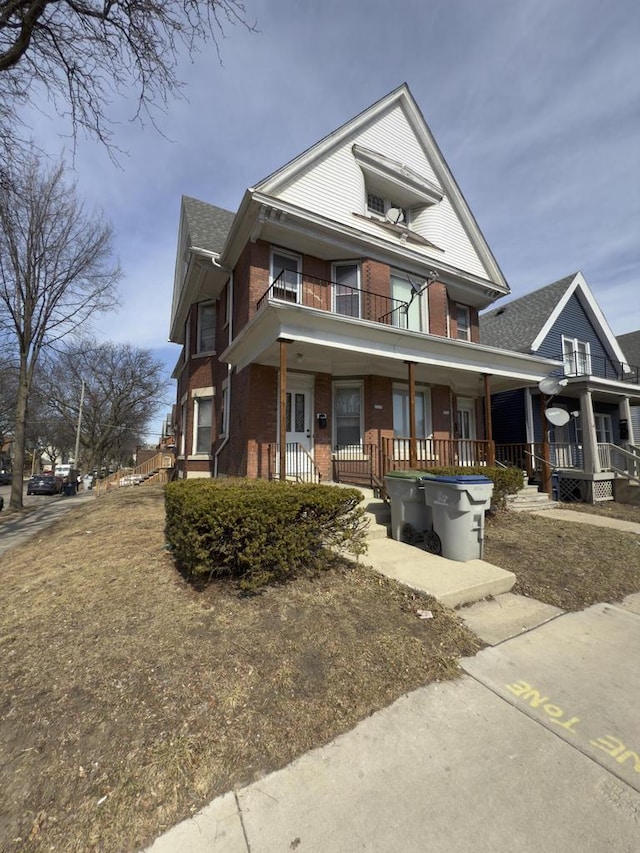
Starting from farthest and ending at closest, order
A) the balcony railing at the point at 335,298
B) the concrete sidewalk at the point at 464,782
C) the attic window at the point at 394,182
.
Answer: the attic window at the point at 394,182
the balcony railing at the point at 335,298
the concrete sidewalk at the point at 464,782

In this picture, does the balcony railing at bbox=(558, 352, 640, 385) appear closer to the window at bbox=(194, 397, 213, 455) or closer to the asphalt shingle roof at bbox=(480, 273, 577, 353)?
the asphalt shingle roof at bbox=(480, 273, 577, 353)

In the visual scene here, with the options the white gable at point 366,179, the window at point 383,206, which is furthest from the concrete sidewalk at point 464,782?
the window at point 383,206

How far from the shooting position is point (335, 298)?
1109 cm

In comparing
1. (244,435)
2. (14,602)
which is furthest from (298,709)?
(244,435)

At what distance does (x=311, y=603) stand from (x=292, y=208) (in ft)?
31.2

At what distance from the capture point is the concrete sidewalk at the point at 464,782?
1.72 metres

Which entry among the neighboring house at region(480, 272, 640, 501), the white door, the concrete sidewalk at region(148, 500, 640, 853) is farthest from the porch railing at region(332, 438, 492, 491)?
the concrete sidewalk at region(148, 500, 640, 853)

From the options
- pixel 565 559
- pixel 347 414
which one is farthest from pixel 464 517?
pixel 347 414

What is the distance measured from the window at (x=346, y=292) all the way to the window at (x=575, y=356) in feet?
38.1

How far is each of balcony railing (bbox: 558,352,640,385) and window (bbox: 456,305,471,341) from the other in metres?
6.00

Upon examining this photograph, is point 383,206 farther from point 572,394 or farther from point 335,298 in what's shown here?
point 572,394

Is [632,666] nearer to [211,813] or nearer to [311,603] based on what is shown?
[311,603]

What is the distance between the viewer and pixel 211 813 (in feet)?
6.00

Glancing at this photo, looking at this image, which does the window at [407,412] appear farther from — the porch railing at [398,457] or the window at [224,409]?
the window at [224,409]
